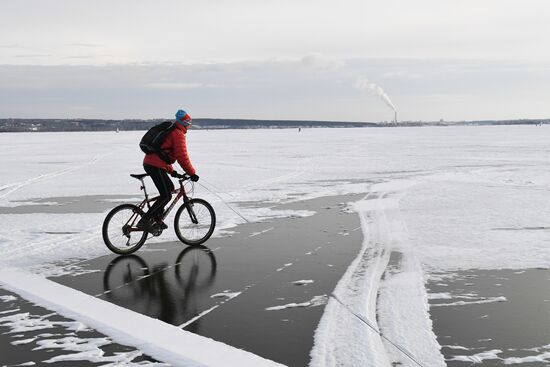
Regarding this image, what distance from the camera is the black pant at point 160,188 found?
9.09m

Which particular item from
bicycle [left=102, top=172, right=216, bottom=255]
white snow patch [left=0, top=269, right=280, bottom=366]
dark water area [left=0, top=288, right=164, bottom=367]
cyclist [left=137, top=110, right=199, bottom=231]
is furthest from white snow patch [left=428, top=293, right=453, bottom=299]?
bicycle [left=102, top=172, right=216, bottom=255]

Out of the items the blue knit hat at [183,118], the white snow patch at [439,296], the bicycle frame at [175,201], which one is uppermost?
the blue knit hat at [183,118]

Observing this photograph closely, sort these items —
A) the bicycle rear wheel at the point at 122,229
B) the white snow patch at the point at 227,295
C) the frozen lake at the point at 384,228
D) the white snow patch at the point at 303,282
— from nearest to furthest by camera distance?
the frozen lake at the point at 384,228, the white snow patch at the point at 227,295, the white snow patch at the point at 303,282, the bicycle rear wheel at the point at 122,229

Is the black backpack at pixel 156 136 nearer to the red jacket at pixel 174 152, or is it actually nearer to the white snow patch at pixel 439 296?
the red jacket at pixel 174 152

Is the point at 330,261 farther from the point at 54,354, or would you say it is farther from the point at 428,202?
the point at 428,202

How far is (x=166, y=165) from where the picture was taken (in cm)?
901

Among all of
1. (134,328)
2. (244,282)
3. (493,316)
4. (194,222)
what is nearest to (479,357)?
(493,316)


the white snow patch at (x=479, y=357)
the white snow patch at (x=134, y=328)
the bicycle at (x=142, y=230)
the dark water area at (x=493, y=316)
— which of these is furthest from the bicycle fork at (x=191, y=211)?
the white snow patch at (x=479, y=357)

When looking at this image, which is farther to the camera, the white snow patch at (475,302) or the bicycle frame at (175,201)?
the bicycle frame at (175,201)

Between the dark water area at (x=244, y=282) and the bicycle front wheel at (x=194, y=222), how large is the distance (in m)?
0.20

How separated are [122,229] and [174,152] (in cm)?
147

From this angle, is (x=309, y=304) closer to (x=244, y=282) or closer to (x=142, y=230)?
(x=244, y=282)

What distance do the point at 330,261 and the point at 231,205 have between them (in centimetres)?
629

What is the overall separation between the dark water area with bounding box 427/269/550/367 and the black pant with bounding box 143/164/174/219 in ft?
14.2
